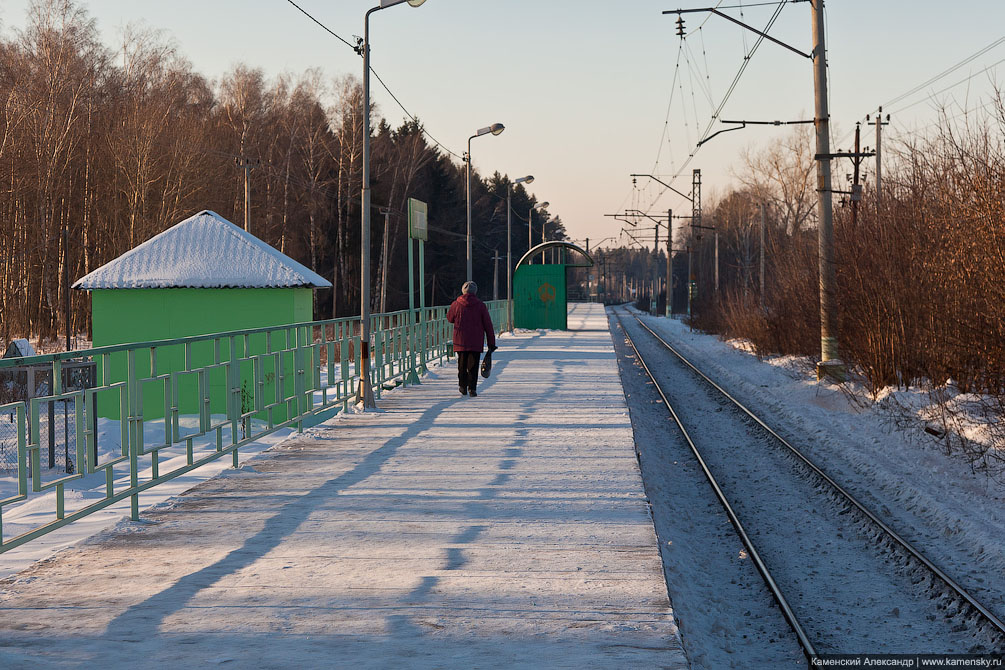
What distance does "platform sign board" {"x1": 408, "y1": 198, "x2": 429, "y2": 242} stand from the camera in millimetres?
18078

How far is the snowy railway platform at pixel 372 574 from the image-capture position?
488 cm

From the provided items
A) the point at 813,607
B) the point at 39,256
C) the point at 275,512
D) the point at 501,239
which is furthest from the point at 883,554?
the point at 501,239

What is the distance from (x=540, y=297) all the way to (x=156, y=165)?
1708cm

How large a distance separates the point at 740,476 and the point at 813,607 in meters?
4.95

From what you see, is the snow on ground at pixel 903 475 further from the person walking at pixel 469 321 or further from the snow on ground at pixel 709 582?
the person walking at pixel 469 321

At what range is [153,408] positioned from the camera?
862cm

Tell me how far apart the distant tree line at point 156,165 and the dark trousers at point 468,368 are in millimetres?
21084

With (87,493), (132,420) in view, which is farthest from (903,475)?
(87,493)

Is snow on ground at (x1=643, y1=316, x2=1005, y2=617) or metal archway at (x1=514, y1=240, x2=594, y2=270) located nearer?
snow on ground at (x1=643, y1=316, x2=1005, y2=617)

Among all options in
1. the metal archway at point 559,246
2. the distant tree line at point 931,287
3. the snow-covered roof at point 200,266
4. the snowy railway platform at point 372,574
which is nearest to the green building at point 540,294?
the metal archway at point 559,246

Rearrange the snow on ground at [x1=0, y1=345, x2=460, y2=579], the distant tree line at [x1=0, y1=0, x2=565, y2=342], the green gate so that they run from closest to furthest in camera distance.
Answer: the snow on ground at [x1=0, y1=345, x2=460, y2=579]
the distant tree line at [x1=0, y1=0, x2=565, y2=342]
the green gate

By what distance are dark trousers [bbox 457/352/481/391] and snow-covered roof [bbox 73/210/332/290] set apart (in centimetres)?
452

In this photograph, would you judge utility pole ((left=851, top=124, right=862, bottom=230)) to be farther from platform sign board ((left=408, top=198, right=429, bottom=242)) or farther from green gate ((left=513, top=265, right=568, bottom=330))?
green gate ((left=513, top=265, right=568, bottom=330))

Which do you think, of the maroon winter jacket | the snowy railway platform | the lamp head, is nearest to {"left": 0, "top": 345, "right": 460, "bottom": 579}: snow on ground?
the snowy railway platform
